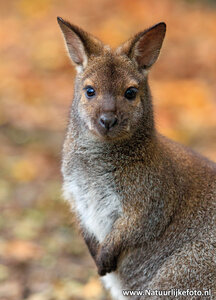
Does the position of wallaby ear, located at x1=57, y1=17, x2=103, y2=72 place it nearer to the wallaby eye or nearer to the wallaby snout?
the wallaby eye

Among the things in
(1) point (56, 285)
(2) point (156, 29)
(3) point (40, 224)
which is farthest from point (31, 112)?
(2) point (156, 29)

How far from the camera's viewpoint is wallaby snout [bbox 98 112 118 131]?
14.6 feet

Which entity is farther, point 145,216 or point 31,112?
point 31,112

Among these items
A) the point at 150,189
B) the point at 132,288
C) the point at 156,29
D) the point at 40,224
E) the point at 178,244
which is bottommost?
the point at 40,224

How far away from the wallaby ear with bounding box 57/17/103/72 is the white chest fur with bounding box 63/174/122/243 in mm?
1016

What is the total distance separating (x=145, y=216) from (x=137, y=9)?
390 inches

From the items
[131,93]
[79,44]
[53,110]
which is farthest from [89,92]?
[53,110]

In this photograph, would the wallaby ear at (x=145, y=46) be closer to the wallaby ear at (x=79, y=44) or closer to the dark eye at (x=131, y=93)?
the wallaby ear at (x=79, y=44)

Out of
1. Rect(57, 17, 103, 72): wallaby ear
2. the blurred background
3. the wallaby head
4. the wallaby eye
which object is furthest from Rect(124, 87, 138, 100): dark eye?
the blurred background

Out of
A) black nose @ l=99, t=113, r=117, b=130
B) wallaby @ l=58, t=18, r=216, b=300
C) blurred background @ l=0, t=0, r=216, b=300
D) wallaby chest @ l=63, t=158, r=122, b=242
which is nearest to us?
black nose @ l=99, t=113, r=117, b=130

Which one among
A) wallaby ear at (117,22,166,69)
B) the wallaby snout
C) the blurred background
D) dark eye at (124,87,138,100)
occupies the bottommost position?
the blurred background

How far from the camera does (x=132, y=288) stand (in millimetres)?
4910

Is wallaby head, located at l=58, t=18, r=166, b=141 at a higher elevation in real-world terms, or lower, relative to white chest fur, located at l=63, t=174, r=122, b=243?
higher

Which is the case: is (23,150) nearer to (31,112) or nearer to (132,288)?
(31,112)
